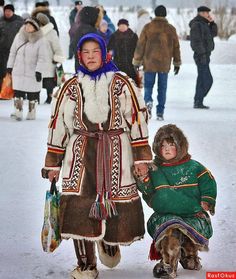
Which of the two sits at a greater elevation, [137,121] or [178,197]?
[137,121]

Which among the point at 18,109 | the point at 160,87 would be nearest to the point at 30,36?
the point at 18,109

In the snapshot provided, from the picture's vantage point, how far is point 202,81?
1398 cm

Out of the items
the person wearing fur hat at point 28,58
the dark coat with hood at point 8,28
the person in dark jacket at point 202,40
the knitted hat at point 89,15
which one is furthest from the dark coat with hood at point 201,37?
the person wearing fur hat at point 28,58

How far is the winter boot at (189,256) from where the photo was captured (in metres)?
5.20

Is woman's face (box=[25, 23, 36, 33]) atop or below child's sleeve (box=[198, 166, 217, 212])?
below

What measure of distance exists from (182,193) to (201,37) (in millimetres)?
8504

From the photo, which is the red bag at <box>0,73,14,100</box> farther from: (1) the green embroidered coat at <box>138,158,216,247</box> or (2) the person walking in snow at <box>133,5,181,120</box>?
(1) the green embroidered coat at <box>138,158,216,247</box>

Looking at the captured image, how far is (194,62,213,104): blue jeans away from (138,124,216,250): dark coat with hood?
8698mm

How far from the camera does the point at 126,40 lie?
1352cm

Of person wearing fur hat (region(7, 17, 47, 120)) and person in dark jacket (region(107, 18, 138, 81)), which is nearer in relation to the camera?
person wearing fur hat (region(7, 17, 47, 120))

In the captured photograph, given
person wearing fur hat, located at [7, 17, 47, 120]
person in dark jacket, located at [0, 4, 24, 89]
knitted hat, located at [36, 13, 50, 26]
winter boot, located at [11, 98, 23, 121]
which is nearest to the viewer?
person wearing fur hat, located at [7, 17, 47, 120]

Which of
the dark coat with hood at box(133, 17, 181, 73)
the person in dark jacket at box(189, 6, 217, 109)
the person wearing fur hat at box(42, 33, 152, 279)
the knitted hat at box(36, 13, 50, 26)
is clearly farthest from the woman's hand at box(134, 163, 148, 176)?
the person in dark jacket at box(189, 6, 217, 109)

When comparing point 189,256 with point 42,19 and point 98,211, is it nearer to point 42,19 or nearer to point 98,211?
point 98,211

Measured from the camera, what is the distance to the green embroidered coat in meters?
5.16
